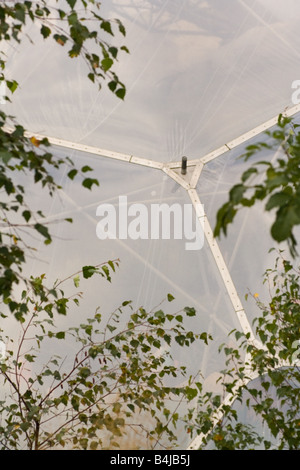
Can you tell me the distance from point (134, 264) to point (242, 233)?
116 cm

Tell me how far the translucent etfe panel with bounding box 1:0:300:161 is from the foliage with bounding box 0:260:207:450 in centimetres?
212

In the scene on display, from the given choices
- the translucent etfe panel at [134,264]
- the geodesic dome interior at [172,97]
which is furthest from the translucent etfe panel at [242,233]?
the translucent etfe panel at [134,264]

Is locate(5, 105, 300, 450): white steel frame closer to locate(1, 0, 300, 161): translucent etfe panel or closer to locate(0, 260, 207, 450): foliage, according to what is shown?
locate(1, 0, 300, 161): translucent etfe panel

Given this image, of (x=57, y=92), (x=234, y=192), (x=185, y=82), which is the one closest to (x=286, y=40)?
(x=185, y=82)

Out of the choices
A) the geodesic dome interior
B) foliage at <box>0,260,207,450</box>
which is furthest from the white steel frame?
foliage at <box>0,260,207,450</box>

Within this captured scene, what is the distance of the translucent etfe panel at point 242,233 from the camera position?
679 cm

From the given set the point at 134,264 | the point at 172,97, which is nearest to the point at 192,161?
the point at 172,97

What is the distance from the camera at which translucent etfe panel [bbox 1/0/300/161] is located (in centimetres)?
729

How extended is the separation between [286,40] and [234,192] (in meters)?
5.68

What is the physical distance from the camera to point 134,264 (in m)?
6.84

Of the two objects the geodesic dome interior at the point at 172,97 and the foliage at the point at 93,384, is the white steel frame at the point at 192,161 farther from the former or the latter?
the foliage at the point at 93,384

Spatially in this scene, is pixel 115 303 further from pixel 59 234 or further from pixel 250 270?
pixel 250 270

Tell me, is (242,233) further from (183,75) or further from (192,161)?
(183,75)

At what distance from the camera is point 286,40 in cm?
730
